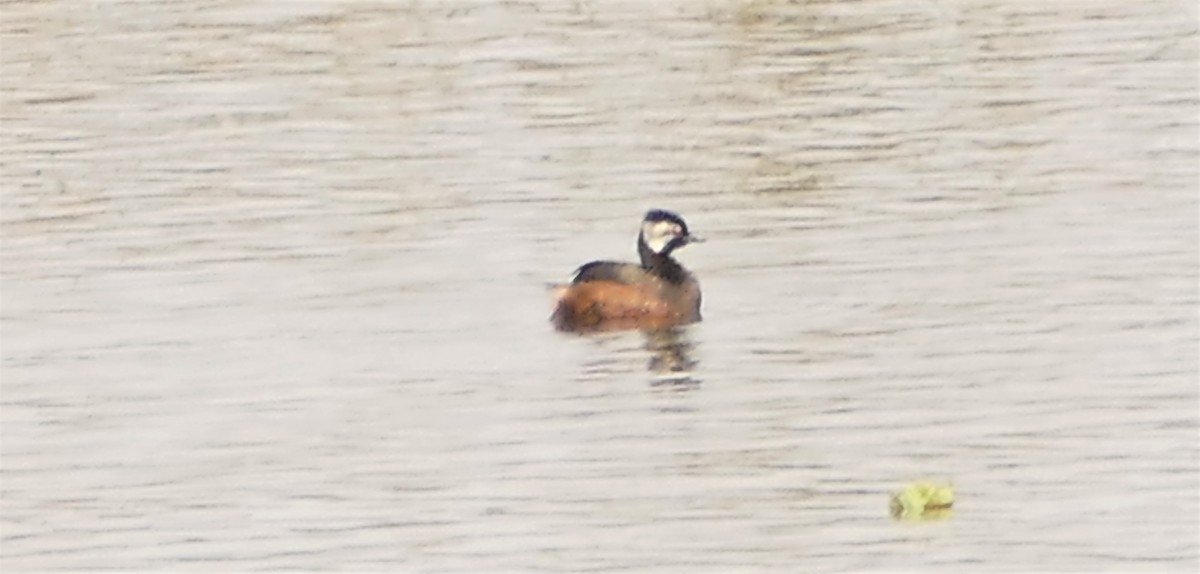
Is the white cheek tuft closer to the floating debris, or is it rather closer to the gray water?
the gray water

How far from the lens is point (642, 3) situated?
24391 millimetres

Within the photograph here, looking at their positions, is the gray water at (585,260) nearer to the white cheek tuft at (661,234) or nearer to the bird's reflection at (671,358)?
the bird's reflection at (671,358)

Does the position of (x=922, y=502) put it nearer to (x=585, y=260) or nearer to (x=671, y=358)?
(x=671, y=358)

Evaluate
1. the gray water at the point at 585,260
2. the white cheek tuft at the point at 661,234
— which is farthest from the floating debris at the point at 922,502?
the white cheek tuft at the point at 661,234

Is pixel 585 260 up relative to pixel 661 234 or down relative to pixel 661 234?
down

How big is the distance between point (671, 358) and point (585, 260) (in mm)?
2299

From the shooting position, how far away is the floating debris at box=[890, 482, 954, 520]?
11023 millimetres

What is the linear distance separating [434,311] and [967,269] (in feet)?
8.17

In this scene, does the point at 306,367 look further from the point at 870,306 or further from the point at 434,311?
the point at 870,306

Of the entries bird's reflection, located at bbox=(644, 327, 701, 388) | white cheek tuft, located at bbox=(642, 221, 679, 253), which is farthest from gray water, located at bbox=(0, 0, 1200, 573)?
white cheek tuft, located at bbox=(642, 221, 679, 253)

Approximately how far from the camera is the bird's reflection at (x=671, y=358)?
44.5 feet

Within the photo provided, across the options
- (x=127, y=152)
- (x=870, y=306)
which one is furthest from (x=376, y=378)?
(x=127, y=152)

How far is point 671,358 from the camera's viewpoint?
46.6 ft

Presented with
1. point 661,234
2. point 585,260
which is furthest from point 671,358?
point 585,260
